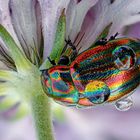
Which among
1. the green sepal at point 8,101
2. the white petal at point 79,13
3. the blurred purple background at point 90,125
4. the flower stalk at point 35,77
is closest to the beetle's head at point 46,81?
the flower stalk at point 35,77

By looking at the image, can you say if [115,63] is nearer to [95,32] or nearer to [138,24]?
A: [95,32]

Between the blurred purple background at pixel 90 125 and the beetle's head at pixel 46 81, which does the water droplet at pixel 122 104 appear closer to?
the beetle's head at pixel 46 81

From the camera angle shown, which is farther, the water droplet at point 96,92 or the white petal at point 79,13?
the white petal at point 79,13

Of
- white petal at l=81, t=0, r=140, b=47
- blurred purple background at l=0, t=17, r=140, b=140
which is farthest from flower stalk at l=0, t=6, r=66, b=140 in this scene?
blurred purple background at l=0, t=17, r=140, b=140

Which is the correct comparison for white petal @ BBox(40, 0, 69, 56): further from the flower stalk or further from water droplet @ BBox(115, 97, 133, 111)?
water droplet @ BBox(115, 97, 133, 111)

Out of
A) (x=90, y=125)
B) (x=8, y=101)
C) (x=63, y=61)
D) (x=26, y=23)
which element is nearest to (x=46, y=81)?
(x=63, y=61)

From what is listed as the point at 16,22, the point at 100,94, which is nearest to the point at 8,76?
the point at 16,22

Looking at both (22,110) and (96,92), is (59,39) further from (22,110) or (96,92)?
(22,110)
